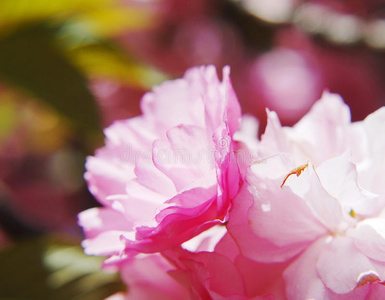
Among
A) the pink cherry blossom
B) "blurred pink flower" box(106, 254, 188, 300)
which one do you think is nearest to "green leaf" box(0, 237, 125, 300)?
"blurred pink flower" box(106, 254, 188, 300)

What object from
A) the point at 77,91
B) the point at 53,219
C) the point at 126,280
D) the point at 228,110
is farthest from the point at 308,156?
the point at 53,219

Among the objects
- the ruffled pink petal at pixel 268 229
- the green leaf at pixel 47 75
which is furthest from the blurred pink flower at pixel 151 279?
the green leaf at pixel 47 75

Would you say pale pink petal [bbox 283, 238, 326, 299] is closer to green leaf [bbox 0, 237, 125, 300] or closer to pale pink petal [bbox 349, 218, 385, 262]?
pale pink petal [bbox 349, 218, 385, 262]

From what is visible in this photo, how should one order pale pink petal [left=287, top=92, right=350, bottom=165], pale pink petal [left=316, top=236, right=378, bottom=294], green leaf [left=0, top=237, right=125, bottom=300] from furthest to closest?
green leaf [left=0, top=237, right=125, bottom=300] < pale pink petal [left=287, top=92, right=350, bottom=165] < pale pink petal [left=316, top=236, right=378, bottom=294]

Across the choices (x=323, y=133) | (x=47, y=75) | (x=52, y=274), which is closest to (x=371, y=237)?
(x=323, y=133)

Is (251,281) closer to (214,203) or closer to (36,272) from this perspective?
(214,203)

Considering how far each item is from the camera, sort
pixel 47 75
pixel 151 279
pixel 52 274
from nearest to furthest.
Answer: pixel 151 279, pixel 52 274, pixel 47 75

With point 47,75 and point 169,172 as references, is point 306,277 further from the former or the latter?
point 47,75
